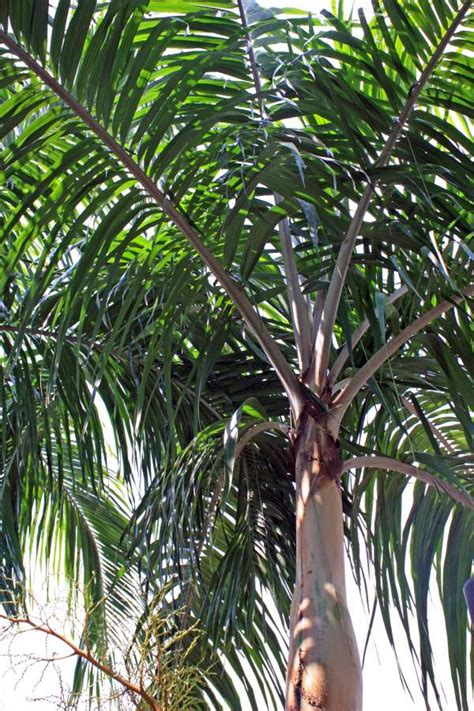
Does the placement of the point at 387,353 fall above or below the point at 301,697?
above

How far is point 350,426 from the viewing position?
2082 millimetres

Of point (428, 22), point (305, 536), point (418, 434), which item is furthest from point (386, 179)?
point (418, 434)

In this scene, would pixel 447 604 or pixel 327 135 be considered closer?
pixel 327 135

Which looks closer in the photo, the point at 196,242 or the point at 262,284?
the point at 196,242

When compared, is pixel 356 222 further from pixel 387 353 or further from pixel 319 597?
pixel 319 597

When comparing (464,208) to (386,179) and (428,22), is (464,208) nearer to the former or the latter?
(386,179)

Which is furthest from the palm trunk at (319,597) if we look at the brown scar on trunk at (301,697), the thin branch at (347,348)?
the thin branch at (347,348)

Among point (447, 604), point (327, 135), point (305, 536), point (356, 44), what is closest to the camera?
point (305, 536)

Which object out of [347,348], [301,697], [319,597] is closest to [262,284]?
[347,348]

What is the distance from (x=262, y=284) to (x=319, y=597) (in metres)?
0.94

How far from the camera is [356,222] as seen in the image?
1574mm

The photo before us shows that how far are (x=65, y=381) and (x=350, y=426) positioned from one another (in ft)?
2.22

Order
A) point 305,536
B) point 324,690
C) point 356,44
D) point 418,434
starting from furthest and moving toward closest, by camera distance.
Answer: point 418,434 < point 356,44 < point 305,536 < point 324,690

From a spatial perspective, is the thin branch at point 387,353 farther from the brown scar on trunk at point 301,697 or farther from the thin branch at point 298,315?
the brown scar on trunk at point 301,697
